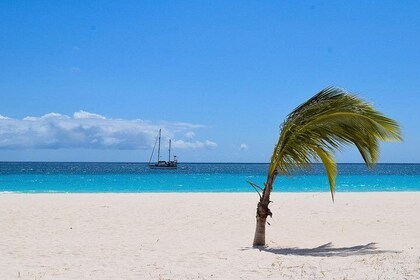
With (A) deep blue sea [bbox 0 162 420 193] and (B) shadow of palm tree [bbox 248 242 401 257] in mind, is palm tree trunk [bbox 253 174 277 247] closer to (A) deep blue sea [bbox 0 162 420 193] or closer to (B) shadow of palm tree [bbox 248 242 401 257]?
(B) shadow of palm tree [bbox 248 242 401 257]

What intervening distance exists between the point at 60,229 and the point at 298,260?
6603 millimetres

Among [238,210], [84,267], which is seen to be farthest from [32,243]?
[238,210]

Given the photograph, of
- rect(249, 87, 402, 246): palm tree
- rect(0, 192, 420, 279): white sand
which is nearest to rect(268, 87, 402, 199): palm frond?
rect(249, 87, 402, 246): palm tree

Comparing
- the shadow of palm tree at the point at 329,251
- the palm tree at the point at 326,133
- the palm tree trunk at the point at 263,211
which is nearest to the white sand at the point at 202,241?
the shadow of palm tree at the point at 329,251

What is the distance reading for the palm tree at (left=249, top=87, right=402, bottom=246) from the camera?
8375mm

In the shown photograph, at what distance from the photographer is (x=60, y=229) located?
11.9 m

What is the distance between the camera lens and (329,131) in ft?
28.5

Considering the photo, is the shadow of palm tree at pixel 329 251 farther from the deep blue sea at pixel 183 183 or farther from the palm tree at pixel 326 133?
the deep blue sea at pixel 183 183

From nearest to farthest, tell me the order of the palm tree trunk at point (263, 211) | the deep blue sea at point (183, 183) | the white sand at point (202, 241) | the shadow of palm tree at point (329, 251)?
the white sand at point (202, 241)
the shadow of palm tree at point (329, 251)
the palm tree trunk at point (263, 211)
the deep blue sea at point (183, 183)

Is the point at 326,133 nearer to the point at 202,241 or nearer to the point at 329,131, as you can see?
the point at 329,131

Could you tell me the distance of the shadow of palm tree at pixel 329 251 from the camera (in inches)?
319

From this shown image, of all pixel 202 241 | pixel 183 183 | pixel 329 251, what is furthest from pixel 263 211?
pixel 183 183

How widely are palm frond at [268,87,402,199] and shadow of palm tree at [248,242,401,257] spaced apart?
102 cm

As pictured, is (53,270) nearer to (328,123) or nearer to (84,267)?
(84,267)
